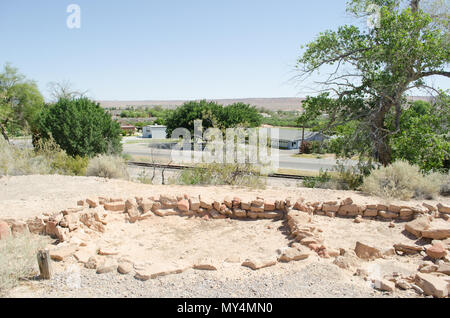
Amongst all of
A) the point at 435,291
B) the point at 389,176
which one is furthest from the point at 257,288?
the point at 389,176

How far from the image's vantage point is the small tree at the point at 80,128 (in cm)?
1490

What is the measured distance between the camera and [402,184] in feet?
26.6

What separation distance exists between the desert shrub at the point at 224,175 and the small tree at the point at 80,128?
22.7ft

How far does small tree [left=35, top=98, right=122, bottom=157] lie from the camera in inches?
587

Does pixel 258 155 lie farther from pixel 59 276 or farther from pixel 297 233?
pixel 59 276

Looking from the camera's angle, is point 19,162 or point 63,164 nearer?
point 19,162

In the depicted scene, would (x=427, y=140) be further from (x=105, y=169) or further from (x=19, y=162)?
(x=19, y=162)

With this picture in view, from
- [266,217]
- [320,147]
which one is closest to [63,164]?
[266,217]

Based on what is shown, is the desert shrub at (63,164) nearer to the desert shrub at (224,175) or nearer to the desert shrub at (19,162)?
the desert shrub at (19,162)

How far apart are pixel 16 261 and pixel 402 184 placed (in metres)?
8.01

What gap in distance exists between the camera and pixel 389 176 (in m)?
8.33

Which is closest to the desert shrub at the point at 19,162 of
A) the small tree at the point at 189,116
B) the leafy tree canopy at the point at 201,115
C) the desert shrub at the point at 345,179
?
the desert shrub at the point at 345,179

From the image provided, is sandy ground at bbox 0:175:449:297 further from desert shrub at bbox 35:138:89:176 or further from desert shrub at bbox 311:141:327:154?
desert shrub at bbox 311:141:327:154

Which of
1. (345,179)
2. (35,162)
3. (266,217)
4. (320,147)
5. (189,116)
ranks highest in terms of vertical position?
(189,116)
